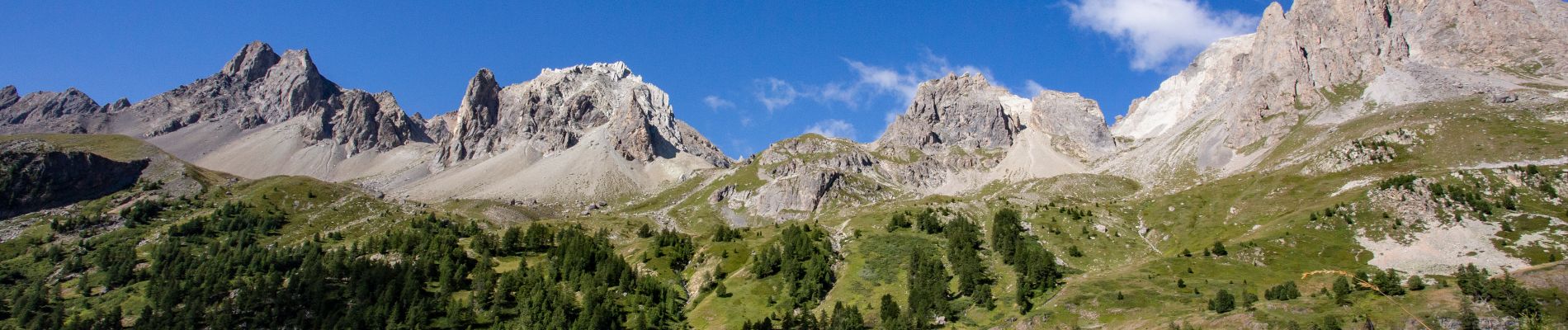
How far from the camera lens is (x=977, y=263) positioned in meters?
156

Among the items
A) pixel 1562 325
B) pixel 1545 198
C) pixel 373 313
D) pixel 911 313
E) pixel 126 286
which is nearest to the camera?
pixel 1562 325

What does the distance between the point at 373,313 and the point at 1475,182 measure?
228 metres

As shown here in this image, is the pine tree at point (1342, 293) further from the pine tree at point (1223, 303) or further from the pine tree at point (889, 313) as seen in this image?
the pine tree at point (889, 313)

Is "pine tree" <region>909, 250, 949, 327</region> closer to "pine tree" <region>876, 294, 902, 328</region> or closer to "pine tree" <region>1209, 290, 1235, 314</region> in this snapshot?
"pine tree" <region>876, 294, 902, 328</region>

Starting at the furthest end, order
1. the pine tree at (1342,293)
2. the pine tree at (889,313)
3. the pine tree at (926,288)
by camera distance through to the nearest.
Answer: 1. the pine tree at (926,288)
2. the pine tree at (889,313)
3. the pine tree at (1342,293)

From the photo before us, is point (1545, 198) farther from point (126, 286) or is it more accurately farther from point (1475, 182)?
point (126, 286)

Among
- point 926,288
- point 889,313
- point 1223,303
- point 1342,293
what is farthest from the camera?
point 926,288

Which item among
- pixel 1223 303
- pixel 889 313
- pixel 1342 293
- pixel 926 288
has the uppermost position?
pixel 926 288

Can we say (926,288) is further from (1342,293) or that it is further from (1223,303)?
(1342,293)

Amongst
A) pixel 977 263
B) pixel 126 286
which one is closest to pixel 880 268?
pixel 977 263

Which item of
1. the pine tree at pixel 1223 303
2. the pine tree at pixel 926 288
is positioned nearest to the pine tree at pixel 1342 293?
the pine tree at pixel 1223 303

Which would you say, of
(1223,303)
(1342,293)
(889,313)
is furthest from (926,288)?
(1342,293)

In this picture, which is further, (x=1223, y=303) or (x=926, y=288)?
(x=926, y=288)

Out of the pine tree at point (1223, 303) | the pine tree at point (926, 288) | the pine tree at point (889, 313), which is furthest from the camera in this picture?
the pine tree at point (926, 288)
